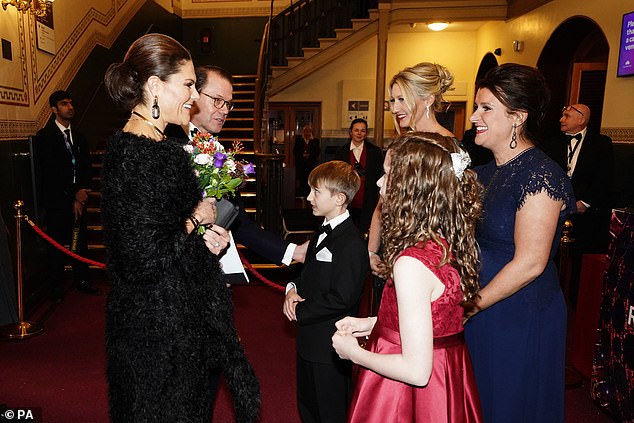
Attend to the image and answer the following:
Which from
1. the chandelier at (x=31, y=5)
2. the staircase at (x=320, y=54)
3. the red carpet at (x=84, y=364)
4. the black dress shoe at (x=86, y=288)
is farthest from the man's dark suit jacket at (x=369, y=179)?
the staircase at (x=320, y=54)

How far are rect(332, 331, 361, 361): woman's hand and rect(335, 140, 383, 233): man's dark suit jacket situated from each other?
406 centimetres

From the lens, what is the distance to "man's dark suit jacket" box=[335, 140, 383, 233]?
18.4 feet

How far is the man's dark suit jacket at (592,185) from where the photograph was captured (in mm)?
4887

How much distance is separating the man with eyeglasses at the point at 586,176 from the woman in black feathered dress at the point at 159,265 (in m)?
4.38

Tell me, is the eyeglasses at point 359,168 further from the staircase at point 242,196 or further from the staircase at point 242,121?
the staircase at point 242,121

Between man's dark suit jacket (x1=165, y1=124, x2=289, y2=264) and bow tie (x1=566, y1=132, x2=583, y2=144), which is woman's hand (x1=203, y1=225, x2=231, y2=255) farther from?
bow tie (x1=566, y1=132, x2=583, y2=144)

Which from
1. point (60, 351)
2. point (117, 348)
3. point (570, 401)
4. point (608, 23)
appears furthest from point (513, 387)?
point (608, 23)

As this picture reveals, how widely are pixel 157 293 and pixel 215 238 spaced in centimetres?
30

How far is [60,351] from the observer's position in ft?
12.5

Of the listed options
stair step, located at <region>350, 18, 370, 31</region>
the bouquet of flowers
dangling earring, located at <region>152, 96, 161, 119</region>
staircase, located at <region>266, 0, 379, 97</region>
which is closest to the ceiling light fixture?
staircase, located at <region>266, 0, 379, 97</region>

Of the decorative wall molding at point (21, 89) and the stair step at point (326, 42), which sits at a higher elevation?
the stair step at point (326, 42)

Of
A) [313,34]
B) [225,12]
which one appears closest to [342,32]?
[313,34]

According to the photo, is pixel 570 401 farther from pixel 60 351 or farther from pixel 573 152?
pixel 60 351

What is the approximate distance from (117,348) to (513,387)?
150cm
